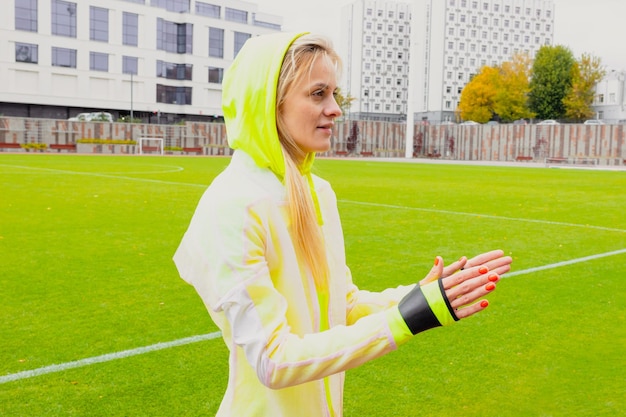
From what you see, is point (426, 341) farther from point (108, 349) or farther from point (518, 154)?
point (518, 154)

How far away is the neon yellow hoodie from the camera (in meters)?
1.93

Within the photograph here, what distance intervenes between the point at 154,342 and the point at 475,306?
161 inches

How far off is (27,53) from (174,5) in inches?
728

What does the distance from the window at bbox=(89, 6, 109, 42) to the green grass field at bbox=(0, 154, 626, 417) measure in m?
61.6

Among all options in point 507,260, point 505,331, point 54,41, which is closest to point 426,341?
point 505,331

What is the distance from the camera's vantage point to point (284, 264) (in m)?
2.10

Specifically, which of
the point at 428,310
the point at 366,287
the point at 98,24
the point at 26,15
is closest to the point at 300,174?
the point at 428,310

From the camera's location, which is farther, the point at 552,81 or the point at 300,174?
the point at 552,81

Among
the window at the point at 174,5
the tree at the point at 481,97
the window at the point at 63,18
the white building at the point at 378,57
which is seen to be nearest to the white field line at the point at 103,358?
the window at the point at 63,18

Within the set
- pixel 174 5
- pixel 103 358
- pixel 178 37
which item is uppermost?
pixel 174 5

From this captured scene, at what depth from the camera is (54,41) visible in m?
68.2

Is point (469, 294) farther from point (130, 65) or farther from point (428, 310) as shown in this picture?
point (130, 65)

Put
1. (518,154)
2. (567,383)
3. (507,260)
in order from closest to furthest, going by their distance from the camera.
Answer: (507,260) → (567,383) → (518,154)

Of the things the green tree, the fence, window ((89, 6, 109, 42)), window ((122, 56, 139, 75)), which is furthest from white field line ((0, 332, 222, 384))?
the green tree
